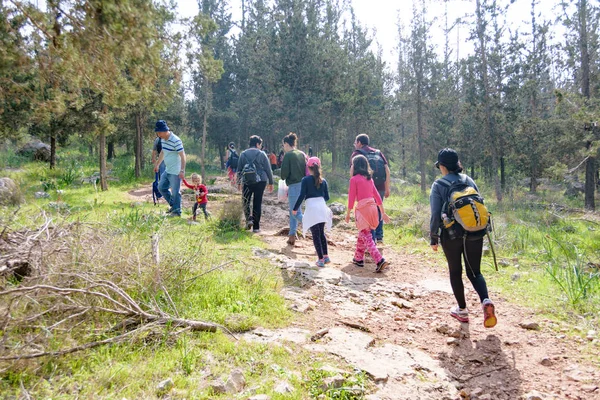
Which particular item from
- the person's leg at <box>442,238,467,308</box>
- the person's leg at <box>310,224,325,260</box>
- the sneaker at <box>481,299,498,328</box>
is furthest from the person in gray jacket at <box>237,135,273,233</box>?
the sneaker at <box>481,299,498,328</box>

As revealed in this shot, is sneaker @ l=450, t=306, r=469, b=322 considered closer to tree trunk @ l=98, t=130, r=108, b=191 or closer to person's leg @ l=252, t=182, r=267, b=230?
person's leg @ l=252, t=182, r=267, b=230

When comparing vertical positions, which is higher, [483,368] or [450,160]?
[450,160]

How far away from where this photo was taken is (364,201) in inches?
234

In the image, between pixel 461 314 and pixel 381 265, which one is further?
pixel 381 265

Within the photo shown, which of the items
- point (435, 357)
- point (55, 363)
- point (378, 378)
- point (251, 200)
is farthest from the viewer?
point (251, 200)

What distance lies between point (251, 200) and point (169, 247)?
4.24 metres

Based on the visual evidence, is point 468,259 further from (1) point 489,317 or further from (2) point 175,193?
(2) point 175,193

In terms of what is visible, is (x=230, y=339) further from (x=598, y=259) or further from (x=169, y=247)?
(x=598, y=259)

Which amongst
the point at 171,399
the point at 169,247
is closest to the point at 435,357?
the point at 171,399

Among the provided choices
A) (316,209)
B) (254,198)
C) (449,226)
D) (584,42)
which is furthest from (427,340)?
(584,42)

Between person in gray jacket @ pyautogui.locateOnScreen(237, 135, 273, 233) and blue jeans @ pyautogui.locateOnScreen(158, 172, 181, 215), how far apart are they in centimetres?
123

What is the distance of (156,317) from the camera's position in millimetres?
3057

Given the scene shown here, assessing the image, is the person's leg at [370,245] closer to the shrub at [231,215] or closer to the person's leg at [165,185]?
the shrub at [231,215]

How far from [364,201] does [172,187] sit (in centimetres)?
Answer: 404
